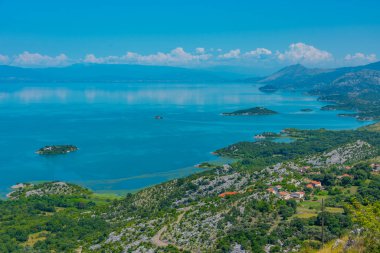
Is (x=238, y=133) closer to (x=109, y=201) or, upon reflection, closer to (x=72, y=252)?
(x=109, y=201)

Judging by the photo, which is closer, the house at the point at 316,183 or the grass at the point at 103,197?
the house at the point at 316,183

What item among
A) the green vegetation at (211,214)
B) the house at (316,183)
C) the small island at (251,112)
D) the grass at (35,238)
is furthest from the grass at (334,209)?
the small island at (251,112)

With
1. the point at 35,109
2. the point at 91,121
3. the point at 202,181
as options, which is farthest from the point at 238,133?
the point at 35,109

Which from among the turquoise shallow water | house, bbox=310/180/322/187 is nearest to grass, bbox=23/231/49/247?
the turquoise shallow water

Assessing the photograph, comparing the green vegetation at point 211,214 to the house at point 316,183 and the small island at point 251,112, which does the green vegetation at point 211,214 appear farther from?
the small island at point 251,112

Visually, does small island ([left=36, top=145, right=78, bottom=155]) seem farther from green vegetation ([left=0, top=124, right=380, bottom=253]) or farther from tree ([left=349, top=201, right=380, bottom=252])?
tree ([left=349, top=201, right=380, bottom=252])

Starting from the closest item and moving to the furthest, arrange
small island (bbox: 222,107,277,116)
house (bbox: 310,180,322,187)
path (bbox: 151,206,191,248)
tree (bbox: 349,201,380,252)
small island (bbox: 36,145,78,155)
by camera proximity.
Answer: tree (bbox: 349,201,380,252), path (bbox: 151,206,191,248), house (bbox: 310,180,322,187), small island (bbox: 36,145,78,155), small island (bbox: 222,107,277,116)
